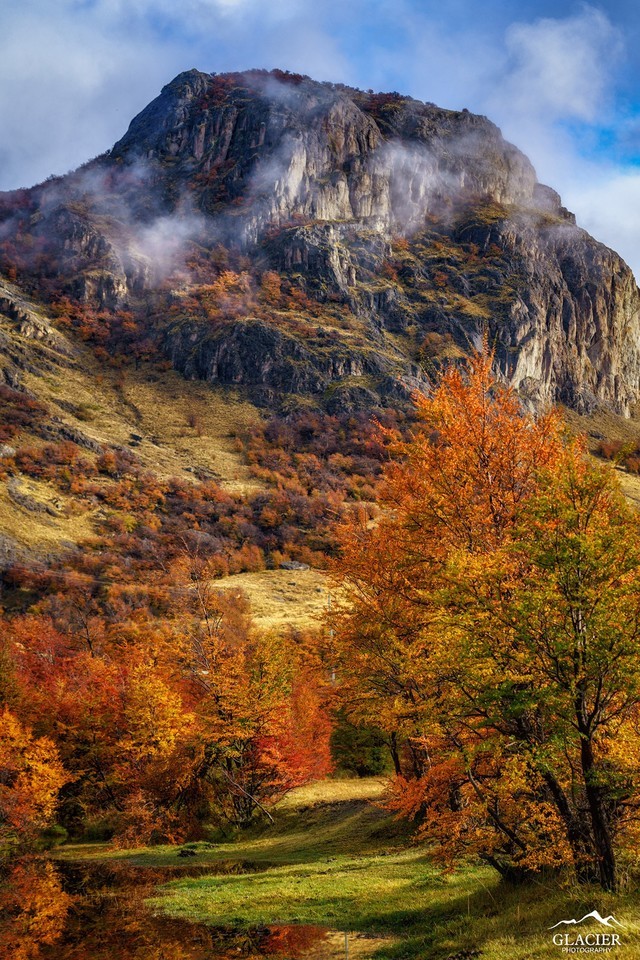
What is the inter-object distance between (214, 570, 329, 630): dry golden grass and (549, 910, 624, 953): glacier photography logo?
62003 millimetres

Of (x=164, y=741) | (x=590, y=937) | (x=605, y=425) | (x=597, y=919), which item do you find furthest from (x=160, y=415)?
(x=590, y=937)

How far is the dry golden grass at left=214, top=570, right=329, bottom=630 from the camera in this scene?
246ft

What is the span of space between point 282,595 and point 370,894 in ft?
235

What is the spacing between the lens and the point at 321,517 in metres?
115

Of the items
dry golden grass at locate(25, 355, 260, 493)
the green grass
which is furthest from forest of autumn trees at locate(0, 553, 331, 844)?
dry golden grass at locate(25, 355, 260, 493)

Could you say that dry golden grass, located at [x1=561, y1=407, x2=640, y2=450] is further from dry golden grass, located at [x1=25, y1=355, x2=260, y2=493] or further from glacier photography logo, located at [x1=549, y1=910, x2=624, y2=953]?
glacier photography logo, located at [x1=549, y1=910, x2=624, y2=953]

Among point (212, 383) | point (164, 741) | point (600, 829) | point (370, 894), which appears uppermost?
point (212, 383)

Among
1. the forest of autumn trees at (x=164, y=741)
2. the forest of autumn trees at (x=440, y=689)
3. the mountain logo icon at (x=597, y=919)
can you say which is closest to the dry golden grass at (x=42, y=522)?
the forest of autumn trees at (x=440, y=689)

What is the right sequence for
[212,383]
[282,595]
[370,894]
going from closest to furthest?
[370,894] → [282,595] → [212,383]

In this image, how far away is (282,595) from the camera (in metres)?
86.6

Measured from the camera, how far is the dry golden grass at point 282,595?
75.0m

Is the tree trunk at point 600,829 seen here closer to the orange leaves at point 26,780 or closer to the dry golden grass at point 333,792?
the dry golden grass at point 333,792

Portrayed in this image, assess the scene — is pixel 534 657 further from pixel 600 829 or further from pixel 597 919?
pixel 597 919

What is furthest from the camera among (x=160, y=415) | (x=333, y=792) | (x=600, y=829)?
(x=160, y=415)
